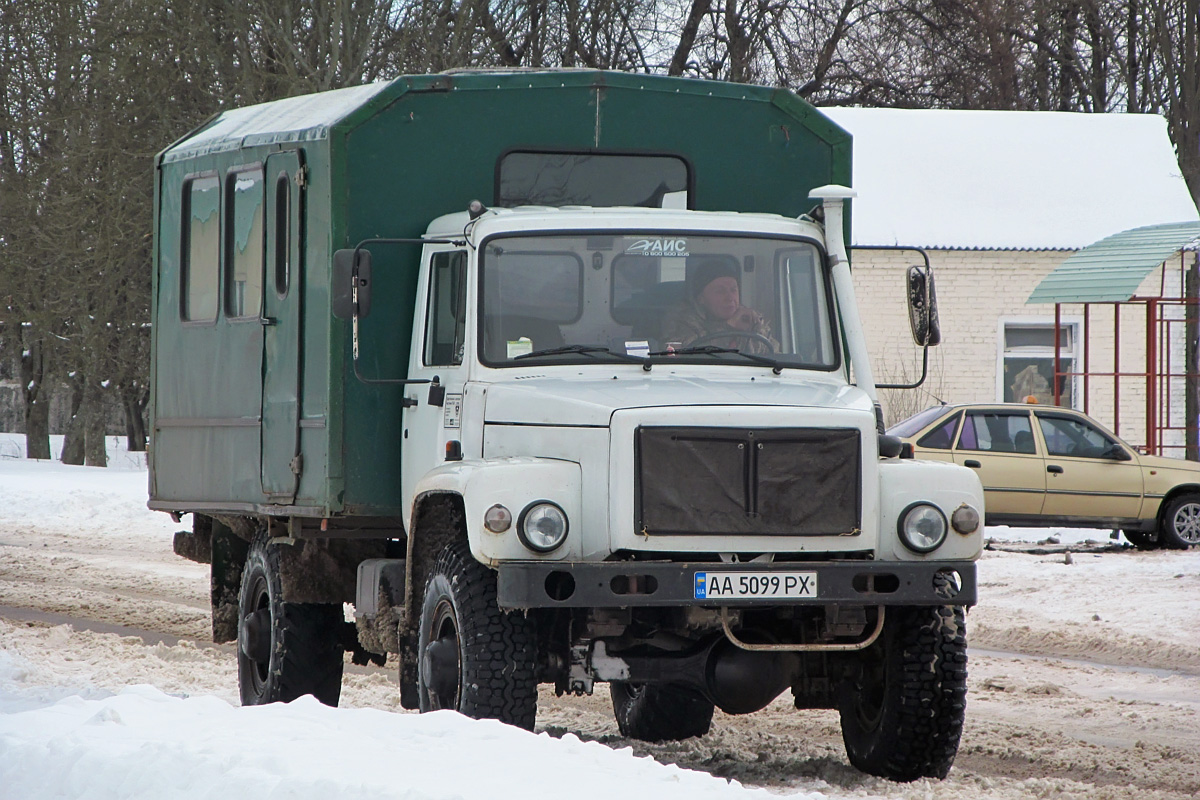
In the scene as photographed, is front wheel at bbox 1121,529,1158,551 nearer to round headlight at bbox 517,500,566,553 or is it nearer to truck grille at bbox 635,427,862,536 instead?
truck grille at bbox 635,427,862,536

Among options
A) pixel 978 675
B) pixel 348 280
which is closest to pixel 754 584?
pixel 348 280

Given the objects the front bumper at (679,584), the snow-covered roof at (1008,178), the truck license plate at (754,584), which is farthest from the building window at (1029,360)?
the truck license plate at (754,584)

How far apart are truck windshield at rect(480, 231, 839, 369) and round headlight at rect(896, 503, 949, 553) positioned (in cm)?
103

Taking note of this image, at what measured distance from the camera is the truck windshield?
7.43 metres

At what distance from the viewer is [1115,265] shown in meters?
22.5

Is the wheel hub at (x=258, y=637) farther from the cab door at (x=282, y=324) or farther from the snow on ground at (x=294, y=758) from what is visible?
the snow on ground at (x=294, y=758)

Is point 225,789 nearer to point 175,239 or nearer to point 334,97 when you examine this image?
point 334,97

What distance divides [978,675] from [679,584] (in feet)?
14.2

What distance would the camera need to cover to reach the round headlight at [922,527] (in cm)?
677

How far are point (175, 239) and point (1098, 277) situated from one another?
1568cm

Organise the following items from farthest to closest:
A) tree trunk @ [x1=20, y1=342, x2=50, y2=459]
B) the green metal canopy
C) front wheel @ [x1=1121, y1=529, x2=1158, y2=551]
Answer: tree trunk @ [x1=20, y1=342, x2=50, y2=459], the green metal canopy, front wheel @ [x1=1121, y1=529, x2=1158, y2=551]

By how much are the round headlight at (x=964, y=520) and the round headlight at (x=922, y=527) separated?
0.06m

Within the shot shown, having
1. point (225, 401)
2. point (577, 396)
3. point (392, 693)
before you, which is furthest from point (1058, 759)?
point (225, 401)

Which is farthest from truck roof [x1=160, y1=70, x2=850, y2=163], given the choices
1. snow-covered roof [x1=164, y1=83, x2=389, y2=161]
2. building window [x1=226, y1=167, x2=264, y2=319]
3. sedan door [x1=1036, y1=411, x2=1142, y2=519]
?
sedan door [x1=1036, y1=411, x2=1142, y2=519]
